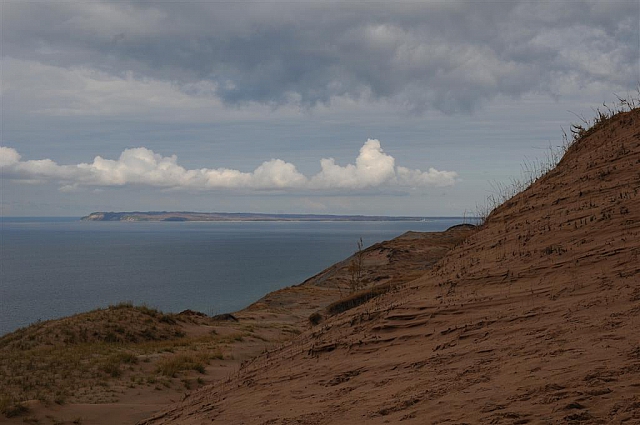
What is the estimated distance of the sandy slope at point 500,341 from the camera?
494cm

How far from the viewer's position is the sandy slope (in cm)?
494

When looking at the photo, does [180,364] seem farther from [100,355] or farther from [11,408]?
[11,408]

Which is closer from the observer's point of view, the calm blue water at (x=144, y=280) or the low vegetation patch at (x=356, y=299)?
the low vegetation patch at (x=356, y=299)

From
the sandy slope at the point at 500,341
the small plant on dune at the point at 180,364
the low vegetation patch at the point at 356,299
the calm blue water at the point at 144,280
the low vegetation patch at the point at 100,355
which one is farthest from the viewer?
the calm blue water at the point at 144,280

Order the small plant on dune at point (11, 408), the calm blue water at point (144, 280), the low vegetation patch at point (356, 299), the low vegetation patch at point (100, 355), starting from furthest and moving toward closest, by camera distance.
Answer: the calm blue water at point (144, 280), the low vegetation patch at point (356, 299), the low vegetation patch at point (100, 355), the small plant on dune at point (11, 408)

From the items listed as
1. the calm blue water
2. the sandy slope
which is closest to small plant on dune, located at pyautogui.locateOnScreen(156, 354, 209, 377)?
the sandy slope

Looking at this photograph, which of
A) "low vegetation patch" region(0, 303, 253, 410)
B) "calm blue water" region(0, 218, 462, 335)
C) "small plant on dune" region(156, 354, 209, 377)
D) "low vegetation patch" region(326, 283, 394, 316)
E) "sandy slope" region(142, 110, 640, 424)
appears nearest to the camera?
"sandy slope" region(142, 110, 640, 424)

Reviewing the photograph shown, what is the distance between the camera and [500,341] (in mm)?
6645

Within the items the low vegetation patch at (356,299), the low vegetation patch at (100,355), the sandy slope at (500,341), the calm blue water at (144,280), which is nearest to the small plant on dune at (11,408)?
the low vegetation patch at (100,355)

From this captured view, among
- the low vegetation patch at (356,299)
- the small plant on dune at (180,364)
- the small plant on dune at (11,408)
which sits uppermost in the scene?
the low vegetation patch at (356,299)

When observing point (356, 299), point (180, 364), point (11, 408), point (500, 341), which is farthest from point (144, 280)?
point (500, 341)

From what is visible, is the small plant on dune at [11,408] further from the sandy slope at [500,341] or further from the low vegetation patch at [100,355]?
the sandy slope at [500,341]

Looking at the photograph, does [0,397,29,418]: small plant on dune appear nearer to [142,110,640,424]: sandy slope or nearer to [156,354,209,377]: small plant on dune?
[142,110,640,424]: sandy slope

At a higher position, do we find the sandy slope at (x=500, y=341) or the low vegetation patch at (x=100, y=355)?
the sandy slope at (x=500, y=341)
